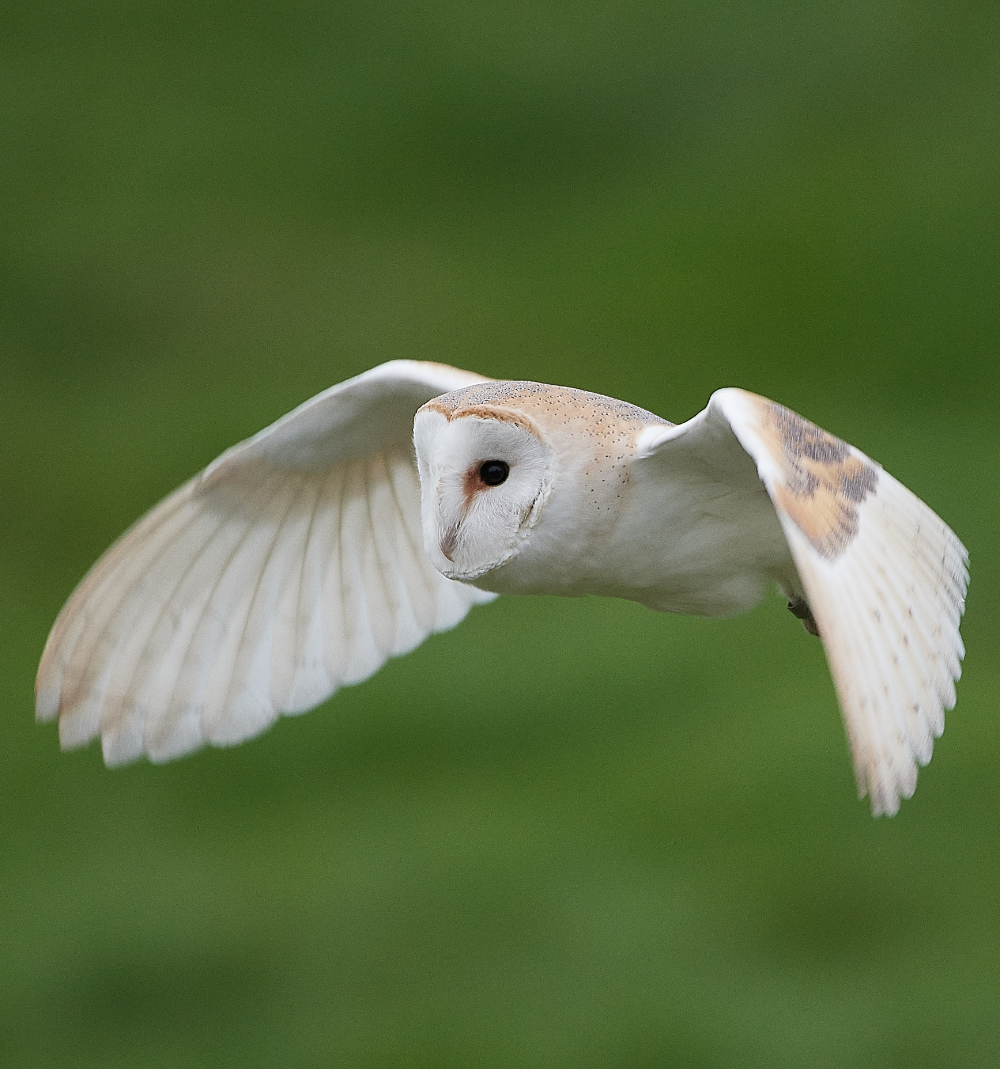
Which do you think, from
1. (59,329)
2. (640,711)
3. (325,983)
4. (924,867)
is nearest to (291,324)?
(59,329)

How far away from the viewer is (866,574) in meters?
1.69

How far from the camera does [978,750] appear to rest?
15.0ft

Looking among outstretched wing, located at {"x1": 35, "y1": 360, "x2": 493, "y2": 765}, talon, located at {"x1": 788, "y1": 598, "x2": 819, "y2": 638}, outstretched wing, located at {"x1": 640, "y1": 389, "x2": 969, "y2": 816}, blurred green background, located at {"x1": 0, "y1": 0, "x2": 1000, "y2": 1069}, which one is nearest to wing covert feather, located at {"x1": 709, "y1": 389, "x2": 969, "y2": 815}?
outstretched wing, located at {"x1": 640, "y1": 389, "x2": 969, "y2": 816}

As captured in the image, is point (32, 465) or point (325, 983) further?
point (32, 465)

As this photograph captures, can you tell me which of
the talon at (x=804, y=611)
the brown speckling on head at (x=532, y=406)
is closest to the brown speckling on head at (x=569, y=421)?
the brown speckling on head at (x=532, y=406)

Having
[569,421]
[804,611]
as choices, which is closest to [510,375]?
[804,611]

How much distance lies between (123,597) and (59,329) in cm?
435

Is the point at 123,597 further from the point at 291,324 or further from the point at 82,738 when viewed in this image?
the point at 291,324

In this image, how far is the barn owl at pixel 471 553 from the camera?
166 centimetres

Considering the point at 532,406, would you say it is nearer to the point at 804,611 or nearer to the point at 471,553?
the point at 471,553

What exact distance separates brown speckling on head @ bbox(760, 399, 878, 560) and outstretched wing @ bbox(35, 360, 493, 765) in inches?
29.1

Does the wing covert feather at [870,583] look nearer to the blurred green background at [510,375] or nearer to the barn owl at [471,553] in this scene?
the barn owl at [471,553]

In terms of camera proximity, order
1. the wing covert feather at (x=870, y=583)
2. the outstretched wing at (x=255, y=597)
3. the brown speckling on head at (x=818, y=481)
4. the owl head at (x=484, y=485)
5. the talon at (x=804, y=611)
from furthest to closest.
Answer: the outstretched wing at (x=255, y=597) → the talon at (x=804, y=611) → the owl head at (x=484, y=485) → the brown speckling on head at (x=818, y=481) → the wing covert feather at (x=870, y=583)

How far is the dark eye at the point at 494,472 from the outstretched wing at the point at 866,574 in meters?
0.15
